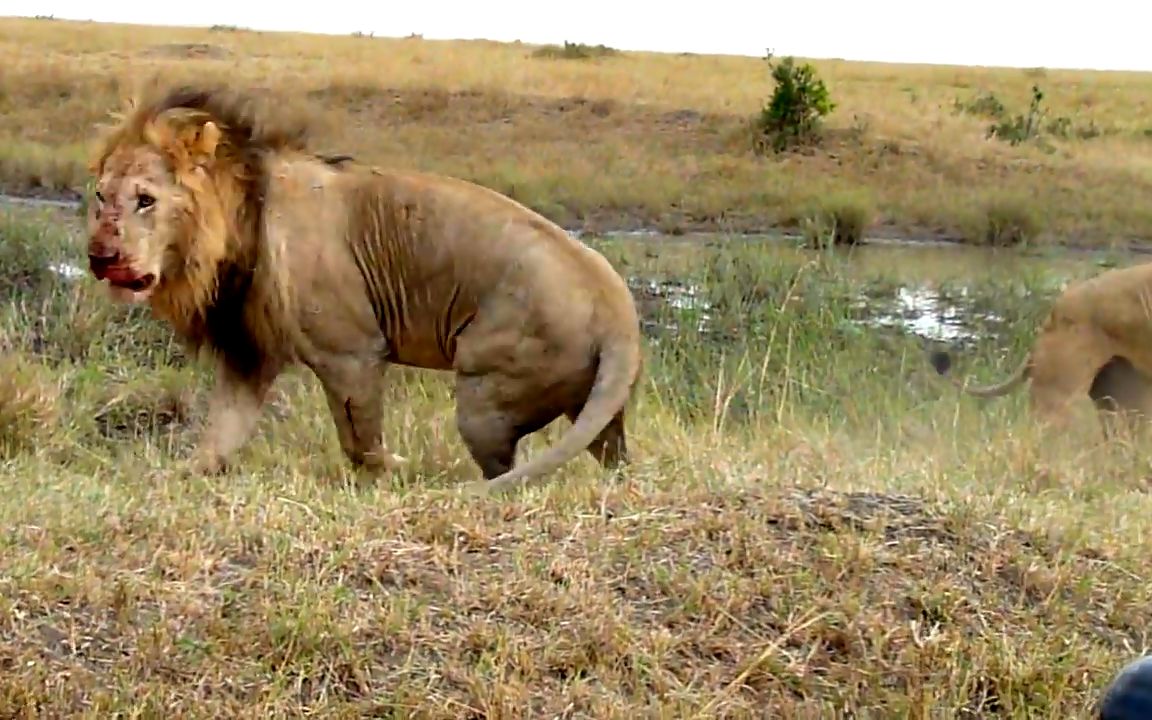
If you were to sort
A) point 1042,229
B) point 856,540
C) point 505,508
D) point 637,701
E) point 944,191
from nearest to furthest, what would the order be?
point 637,701
point 856,540
point 505,508
point 1042,229
point 944,191

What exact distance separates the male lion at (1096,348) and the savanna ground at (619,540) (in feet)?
0.87

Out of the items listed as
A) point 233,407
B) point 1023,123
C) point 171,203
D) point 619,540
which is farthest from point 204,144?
point 1023,123

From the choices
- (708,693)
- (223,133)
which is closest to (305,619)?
(708,693)

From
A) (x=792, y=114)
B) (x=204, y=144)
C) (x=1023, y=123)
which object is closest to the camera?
(x=204, y=144)

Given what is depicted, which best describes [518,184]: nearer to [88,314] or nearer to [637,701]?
[88,314]

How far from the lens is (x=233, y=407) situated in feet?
22.1

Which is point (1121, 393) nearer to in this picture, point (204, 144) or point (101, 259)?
point (204, 144)

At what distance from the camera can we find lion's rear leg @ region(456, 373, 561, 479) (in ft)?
20.6

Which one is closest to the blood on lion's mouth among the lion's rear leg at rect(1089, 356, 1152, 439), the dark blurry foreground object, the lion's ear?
the lion's ear

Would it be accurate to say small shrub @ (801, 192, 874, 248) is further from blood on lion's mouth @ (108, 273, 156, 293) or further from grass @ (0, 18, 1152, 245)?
blood on lion's mouth @ (108, 273, 156, 293)

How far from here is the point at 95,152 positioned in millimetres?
6605

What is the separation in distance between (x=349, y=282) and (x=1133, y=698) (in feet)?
16.7

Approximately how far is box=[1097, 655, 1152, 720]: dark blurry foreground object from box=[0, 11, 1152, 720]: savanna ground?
7.26 feet

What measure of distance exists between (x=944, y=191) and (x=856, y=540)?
16667 millimetres
